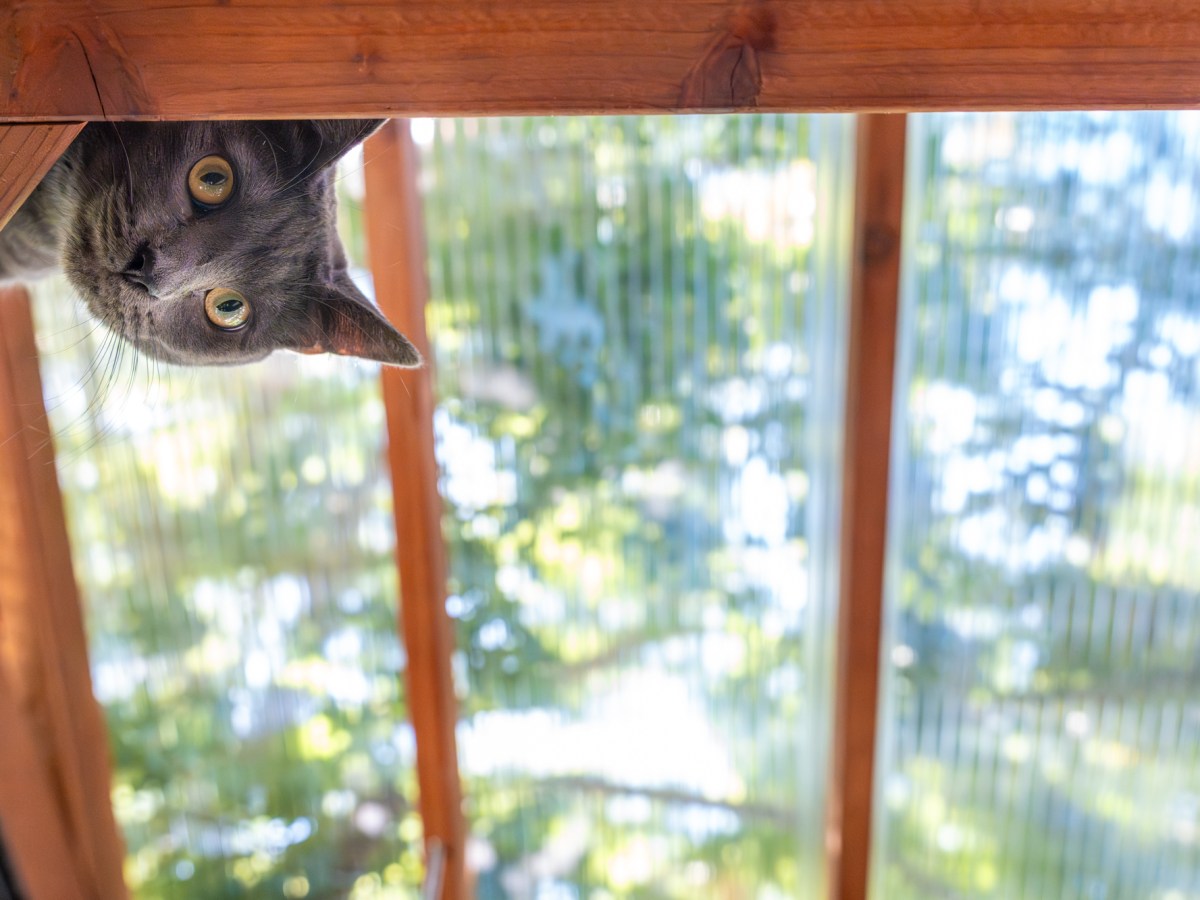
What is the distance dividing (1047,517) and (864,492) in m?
0.42

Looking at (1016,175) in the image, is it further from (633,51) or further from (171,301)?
(171,301)

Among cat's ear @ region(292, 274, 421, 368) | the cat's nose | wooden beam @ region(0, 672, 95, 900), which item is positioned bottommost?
wooden beam @ region(0, 672, 95, 900)

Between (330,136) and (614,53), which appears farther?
(330,136)

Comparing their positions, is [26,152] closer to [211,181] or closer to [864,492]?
[211,181]

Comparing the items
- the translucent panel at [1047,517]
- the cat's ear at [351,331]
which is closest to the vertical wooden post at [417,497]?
the cat's ear at [351,331]

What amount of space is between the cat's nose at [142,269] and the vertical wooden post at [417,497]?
778 millimetres

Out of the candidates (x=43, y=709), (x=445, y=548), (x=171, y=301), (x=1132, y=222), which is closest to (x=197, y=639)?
(x=43, y=709)

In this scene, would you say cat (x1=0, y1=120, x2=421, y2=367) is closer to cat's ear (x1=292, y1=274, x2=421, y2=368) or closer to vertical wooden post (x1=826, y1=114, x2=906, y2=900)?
cat's ear (x1=292, y1=274, x2=421, y2=368)

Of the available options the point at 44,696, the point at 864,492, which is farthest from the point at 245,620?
the point at 864,492

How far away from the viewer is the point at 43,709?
5.80ft

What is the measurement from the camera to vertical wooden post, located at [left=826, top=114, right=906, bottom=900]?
160 centimetres

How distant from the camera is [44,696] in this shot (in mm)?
1770

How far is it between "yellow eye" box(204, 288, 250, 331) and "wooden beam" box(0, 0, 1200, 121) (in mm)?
370

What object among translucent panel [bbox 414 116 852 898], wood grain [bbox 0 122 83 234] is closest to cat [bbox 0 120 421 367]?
wood grain [bbox 0 122 83 234]
